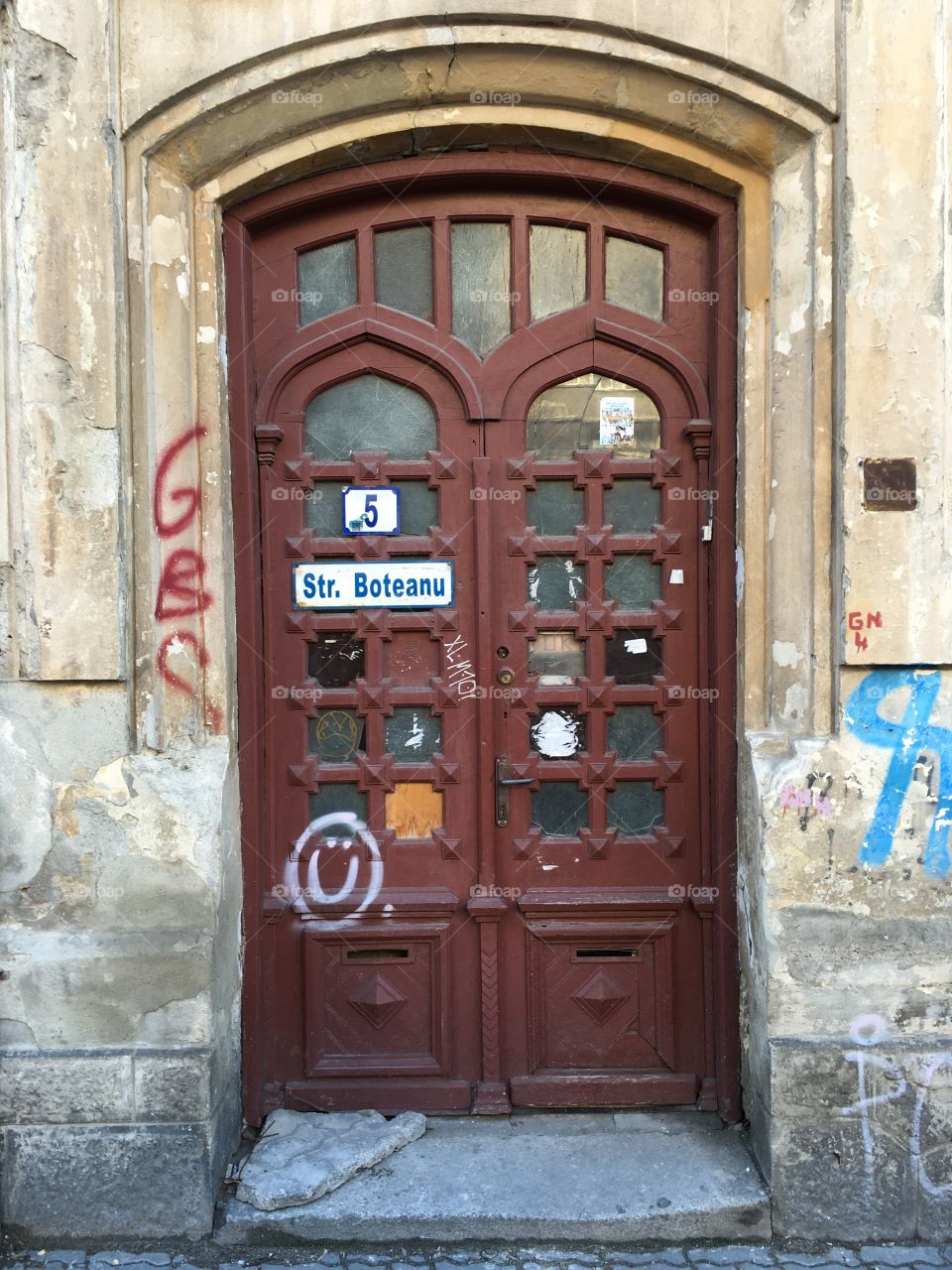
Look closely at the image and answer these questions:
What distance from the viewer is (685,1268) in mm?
3248

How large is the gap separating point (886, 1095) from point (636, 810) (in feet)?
4.21

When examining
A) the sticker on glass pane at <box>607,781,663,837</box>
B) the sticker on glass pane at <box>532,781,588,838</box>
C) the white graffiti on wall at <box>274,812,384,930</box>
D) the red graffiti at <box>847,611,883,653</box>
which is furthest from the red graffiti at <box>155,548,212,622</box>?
the red graffiti at <box>847,611,883,653</box>

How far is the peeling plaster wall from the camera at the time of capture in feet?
11.2

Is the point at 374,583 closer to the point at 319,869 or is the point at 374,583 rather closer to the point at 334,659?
the point at 334,659

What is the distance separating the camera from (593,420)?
3914 mm

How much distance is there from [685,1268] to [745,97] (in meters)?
3.94

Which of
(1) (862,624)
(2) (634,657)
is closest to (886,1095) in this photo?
(1) (862,624)

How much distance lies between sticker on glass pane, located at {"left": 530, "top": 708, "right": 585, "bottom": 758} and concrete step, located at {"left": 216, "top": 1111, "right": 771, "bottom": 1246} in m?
1.44

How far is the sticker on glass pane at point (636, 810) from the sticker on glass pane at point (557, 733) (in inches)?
10.1

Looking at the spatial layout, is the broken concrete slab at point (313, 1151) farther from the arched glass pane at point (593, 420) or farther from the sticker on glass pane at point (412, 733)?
the arched glass pane at point (593, 420)

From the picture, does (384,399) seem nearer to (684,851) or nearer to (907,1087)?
(684,851)

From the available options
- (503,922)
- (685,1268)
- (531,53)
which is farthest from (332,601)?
(685,1268)

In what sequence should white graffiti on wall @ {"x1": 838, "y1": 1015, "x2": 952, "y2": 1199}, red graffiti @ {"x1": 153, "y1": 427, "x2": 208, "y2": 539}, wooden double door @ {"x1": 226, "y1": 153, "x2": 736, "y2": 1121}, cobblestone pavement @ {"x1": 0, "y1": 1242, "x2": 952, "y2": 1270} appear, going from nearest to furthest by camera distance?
1. cobblestone pavement @ {"x1": 0, "y1": 1242, "x2": 952, "y2": 1270}
2. white graffiti on wall @ {"x1": 838, "y1": 1015, "x2": 952, "y2": 1199}
3. red graffiti @ {"x1": 153, "y1": 427, "x2": 208, "y2": 539}
4. wooden double door @ {"x1": 226, "y1": 153, "x2": 736, "y2": 1121}

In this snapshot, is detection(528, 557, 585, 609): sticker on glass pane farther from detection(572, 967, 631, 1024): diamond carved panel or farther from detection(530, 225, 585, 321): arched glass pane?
detection(572, 967, 631, 1024): diamond carved panel
